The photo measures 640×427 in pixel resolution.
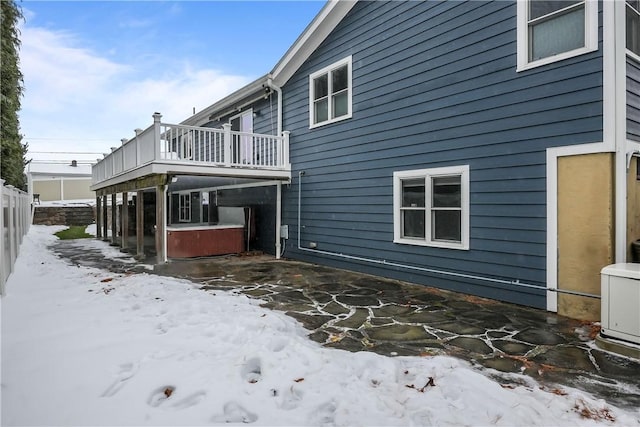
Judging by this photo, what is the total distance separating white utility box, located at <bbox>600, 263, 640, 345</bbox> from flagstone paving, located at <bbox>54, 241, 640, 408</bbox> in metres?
0.26

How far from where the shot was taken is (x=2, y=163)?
33.0ft

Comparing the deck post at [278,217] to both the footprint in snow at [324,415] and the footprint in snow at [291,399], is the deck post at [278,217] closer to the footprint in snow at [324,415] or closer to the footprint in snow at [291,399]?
the footprint in snow at [291,399]

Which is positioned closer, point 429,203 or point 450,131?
point 450,131

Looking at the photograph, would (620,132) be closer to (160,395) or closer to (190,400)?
(190,400)

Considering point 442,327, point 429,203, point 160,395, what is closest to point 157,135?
point 429,203

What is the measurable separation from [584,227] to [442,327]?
2217mm

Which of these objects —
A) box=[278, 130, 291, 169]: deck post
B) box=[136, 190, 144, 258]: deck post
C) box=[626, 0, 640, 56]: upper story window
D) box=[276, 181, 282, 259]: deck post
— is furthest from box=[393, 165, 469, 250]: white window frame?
box=[136, 190, 144, 258]: deck post

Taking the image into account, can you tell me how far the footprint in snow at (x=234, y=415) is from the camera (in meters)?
2.41

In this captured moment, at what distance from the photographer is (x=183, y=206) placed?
52.1 feet

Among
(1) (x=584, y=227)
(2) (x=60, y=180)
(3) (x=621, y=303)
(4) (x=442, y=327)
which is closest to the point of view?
(3) (x=621, y=303)

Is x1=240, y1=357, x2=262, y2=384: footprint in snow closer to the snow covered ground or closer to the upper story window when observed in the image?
the snow covered ground

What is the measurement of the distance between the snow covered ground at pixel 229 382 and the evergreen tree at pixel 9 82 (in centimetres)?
706

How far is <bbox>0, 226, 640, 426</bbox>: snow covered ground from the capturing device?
8.01ft

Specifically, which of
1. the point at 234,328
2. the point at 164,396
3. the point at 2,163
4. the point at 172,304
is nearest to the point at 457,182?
the point at 234,328
